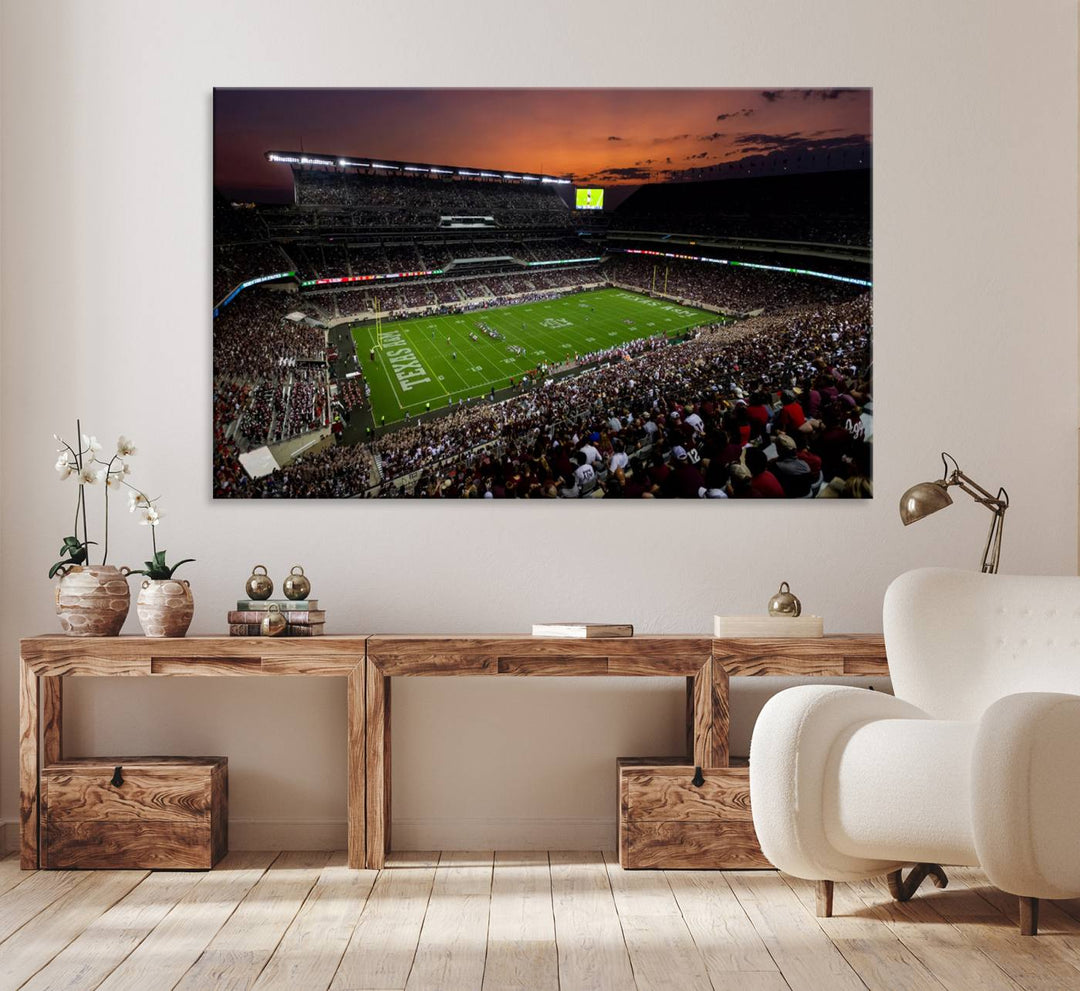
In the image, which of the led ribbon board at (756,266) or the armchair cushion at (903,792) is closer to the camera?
the armchair cushion at (903,792)

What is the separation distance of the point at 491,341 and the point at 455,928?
1.81 meters

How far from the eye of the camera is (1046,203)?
3668 millimetres

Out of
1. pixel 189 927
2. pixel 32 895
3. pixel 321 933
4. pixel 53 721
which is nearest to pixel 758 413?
pixel 321 933

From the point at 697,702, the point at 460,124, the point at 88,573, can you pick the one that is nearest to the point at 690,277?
the point at 460,124

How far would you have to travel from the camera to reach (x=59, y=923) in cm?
272

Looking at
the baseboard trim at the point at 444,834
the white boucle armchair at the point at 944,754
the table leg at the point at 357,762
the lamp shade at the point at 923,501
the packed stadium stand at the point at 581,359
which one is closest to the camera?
the white boucle armchair at the point at 944,754

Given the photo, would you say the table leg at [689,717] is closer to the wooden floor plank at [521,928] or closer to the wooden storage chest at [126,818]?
the wooden floor plank at [521,928]

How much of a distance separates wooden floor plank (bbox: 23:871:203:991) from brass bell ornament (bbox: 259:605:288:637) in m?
0.68

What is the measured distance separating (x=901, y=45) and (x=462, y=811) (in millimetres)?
2767

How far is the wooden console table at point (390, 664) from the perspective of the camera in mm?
3215

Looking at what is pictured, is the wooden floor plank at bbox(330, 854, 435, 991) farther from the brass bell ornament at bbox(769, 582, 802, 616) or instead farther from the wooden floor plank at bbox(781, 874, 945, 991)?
the brass bell ornament at bbox(769, 582, 802, 616)

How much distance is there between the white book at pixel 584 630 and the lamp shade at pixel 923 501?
32.1 inches

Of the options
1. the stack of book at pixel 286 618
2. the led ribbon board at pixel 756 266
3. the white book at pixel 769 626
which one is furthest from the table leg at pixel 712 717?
the led ribbon board at pixel 756 266

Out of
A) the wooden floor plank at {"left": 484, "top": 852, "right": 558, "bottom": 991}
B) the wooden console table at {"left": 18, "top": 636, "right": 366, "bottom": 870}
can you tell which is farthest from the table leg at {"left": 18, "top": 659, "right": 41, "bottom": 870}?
the wooden floor plank at {"left": 484, "top": 852, "right": 558, "bottom": 991}
